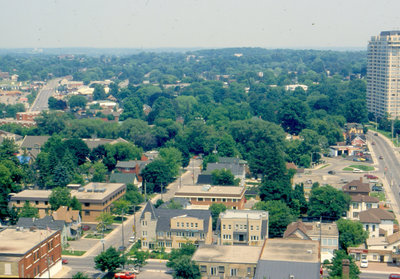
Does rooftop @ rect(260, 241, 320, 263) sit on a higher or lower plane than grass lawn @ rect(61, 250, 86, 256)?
higher

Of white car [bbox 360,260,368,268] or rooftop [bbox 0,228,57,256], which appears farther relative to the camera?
white car [bbox 360,260,368,268]

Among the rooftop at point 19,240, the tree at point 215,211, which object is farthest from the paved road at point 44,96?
→ the rooftop at point 19,240

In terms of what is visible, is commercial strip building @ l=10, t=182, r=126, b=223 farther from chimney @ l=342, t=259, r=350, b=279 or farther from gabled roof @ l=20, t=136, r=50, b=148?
gabled roof @ l=20, t=136, r=50, b=148

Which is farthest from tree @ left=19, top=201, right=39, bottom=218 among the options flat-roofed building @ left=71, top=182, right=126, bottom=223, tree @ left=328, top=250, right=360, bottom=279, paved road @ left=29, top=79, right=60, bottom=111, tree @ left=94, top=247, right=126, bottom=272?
paved road @ left=29, top=79, right=60, bottom=111

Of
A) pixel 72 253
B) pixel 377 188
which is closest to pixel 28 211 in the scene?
pixel 72 253

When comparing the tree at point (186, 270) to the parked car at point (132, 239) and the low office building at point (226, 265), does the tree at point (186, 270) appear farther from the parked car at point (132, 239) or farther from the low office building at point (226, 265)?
the parked car at point (132, 239)

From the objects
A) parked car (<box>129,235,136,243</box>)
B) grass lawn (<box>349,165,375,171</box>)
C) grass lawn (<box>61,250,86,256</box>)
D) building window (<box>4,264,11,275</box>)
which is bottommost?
grass lawn (<box>61,250,86,256</box>)

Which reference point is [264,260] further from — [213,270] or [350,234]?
[350,234]
